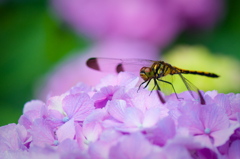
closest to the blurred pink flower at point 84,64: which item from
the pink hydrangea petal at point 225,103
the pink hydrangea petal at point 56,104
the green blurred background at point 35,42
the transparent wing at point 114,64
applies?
the green blurred background at point 35,42

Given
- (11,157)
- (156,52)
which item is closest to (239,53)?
(156,52)

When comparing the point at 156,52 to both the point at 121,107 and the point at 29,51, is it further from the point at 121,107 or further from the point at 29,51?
the point at 121,107

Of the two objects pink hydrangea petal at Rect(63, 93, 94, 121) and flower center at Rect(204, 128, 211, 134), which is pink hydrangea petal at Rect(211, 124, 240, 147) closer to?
flower center at Rect(204, 128, 211, 134)

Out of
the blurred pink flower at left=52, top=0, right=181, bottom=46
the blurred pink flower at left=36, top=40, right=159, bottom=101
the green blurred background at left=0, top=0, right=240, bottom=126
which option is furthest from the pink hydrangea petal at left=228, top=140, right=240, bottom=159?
the green blurred background at left=0, top=0, right=240, bottom=126

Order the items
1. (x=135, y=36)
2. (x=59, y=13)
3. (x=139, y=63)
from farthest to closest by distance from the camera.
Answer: (x=59, y=13)
(x=135, y=36)
(x=139, y=63)

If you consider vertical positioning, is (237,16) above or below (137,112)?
above

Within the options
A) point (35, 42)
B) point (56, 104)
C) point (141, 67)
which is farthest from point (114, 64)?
point (35, 42)

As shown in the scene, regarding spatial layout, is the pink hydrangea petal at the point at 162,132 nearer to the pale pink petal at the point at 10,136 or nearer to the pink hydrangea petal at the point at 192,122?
the pink hydrangea petal at the point at 192,122
